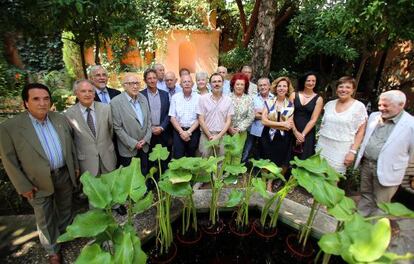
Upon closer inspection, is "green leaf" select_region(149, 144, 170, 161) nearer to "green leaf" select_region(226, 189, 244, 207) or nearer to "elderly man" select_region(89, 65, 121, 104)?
"green leaf" select_region(226, 189, 244, 207)

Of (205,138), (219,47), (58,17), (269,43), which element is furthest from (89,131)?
(219,47)

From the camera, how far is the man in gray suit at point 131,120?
3191 mm

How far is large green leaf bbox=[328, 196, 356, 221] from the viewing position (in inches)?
67.7

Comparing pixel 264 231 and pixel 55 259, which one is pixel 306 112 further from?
pixel 55 259

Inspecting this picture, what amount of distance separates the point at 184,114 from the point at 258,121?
1126 mm

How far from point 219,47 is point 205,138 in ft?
30.7

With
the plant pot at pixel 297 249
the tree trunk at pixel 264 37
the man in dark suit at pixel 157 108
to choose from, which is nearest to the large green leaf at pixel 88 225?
the plant pot at pixel 297 249

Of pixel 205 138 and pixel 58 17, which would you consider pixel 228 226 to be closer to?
pixel 205 138

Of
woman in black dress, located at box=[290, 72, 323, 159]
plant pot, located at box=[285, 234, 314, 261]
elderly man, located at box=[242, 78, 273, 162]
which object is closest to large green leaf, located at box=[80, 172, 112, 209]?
plant pot, located at box=[285, 234, 314, 261]

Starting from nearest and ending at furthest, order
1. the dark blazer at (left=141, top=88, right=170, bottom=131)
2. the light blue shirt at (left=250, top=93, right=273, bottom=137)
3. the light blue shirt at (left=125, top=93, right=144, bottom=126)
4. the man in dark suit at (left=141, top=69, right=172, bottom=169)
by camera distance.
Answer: the light blue shirt at (left=125, top=93, right=144, bottom=126)
the man in dark suit at (left=141, top=69, right=172, bottom=169)
the dark blazer at (left=141, top=88, right=170, bottom=131)
the light blue shirt at (left=250, top=93, right=273, bottom=137)

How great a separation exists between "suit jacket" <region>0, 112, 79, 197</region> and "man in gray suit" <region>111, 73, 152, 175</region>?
0.94m

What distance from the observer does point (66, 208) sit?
2.83 m

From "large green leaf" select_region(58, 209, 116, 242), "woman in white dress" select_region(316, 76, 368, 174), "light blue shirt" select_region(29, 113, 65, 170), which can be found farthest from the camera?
Result: "woman in white dress" select_region(316, 76, 368, 174)

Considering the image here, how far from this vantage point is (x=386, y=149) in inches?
107
